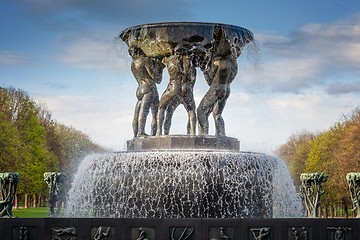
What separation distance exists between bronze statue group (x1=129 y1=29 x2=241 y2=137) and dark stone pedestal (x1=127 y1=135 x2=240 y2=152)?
2.64ft

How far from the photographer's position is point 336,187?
5572 centimetres

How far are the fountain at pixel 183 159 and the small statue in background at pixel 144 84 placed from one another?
3cm

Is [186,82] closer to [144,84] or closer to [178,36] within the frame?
[178,36]

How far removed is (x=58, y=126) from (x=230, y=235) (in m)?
76.5

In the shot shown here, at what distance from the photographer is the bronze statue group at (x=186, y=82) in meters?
20.8

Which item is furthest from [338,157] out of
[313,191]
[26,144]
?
[313,191]

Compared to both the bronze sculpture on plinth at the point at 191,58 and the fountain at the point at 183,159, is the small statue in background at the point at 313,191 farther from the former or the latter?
the bronze sculpture on plinth at the point at 191,58

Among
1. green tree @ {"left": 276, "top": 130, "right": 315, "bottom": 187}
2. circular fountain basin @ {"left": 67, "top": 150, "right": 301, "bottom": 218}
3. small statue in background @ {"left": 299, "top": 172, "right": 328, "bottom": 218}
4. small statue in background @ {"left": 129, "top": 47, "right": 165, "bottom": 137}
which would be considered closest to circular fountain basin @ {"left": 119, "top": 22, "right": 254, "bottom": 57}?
small statue in background @ {"left": 129, "top": 47, "right": 165, "bottom": 137}

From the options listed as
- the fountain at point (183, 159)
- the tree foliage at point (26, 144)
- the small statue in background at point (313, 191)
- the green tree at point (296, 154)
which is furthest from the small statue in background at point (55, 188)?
the green tree at point (296, 154)

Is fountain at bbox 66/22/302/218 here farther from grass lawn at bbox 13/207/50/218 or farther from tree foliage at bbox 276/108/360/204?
tree foliage at bbox 276/108/360/204

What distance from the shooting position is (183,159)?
1836 centimetres

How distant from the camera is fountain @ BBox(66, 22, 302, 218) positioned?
1838 cm

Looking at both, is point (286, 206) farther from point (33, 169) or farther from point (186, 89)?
point (33, 169)

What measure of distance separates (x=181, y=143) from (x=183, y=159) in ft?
4.73
